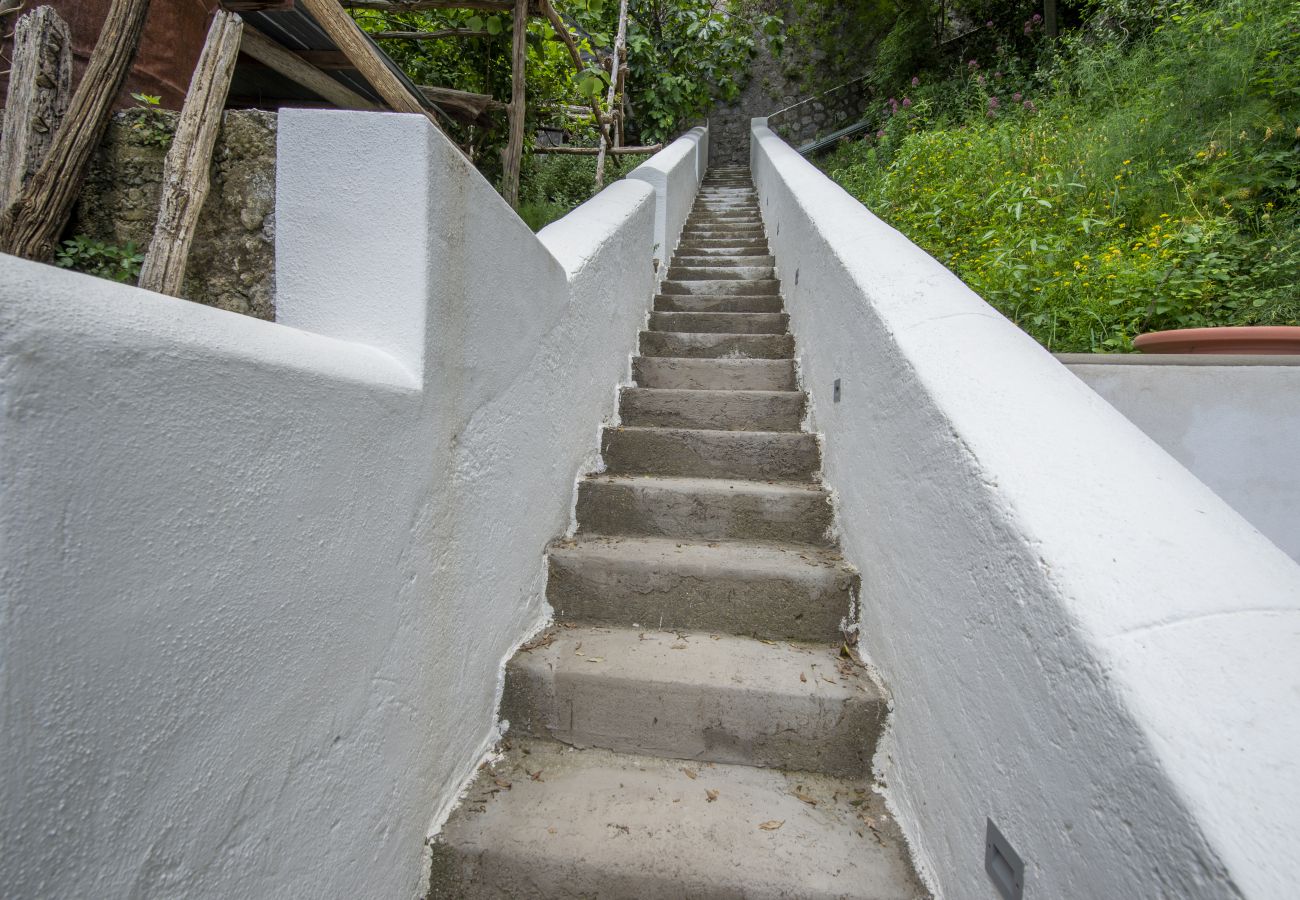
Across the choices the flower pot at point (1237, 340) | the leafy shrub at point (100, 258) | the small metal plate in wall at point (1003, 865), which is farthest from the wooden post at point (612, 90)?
the small metal plate in wall at point (1003, 865)

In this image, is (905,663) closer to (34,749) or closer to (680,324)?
(34,749)

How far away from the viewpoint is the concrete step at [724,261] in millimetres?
4945

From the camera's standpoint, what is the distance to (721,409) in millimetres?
2766

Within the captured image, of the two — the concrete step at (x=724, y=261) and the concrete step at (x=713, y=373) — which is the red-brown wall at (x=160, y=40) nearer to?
the concrete step at (x=713, y=373)

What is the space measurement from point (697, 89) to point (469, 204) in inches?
502

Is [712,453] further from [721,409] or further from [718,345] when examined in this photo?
[718,345]

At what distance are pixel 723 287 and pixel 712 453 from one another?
2255 mm

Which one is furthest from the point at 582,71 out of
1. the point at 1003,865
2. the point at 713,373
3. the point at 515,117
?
the point at 1003,865

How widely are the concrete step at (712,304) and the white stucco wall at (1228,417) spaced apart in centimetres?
203

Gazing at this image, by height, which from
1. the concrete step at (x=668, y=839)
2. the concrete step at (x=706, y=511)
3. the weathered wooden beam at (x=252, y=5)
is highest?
the weathered wooden beam at (x=252, y=5)

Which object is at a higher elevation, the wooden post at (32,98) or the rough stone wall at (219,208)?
the wooden post at (32,98)

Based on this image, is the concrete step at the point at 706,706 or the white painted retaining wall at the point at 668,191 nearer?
the concrete step at the point at 706,706

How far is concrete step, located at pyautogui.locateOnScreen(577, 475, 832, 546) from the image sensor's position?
215cm

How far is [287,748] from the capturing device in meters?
0.94
